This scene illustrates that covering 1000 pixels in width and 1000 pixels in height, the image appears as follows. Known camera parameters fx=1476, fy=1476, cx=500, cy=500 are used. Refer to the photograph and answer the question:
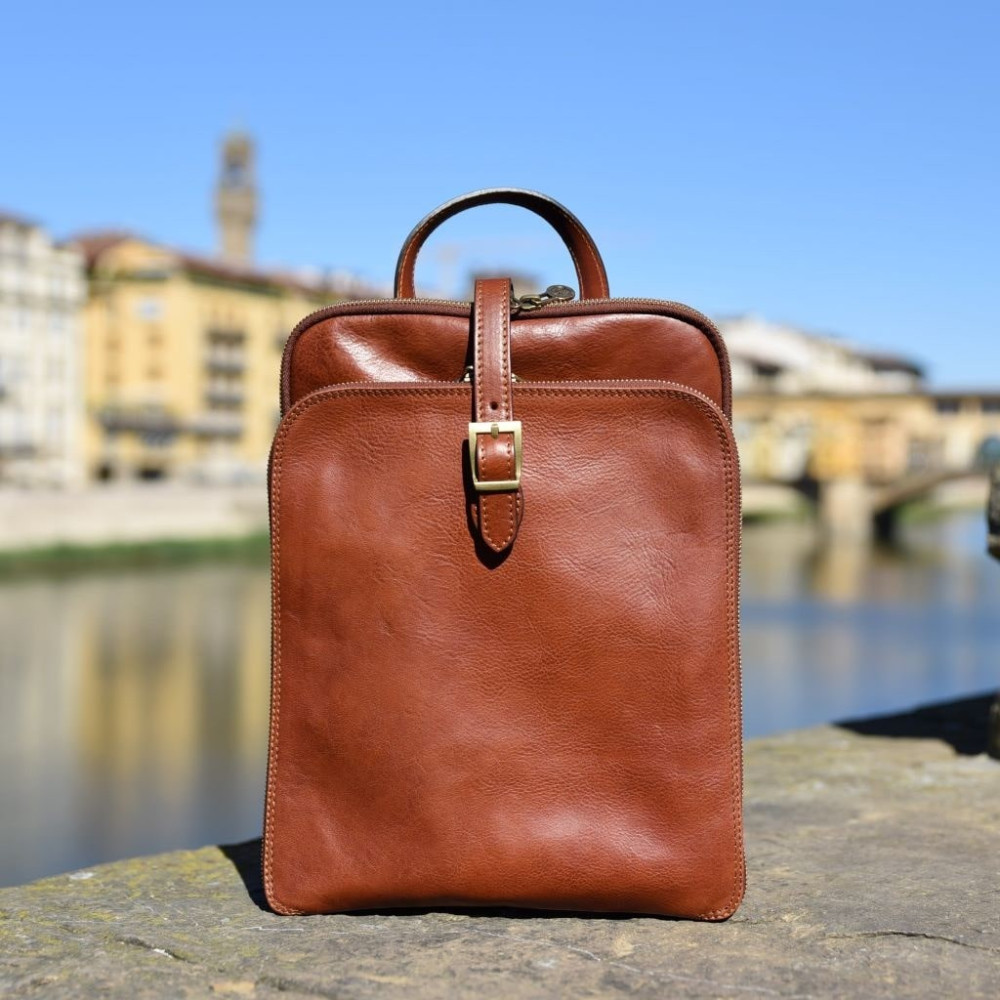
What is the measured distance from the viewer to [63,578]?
26891 mm

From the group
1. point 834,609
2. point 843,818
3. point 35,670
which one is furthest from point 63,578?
point 843,818

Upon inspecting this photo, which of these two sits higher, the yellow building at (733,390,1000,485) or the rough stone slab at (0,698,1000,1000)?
the rough stone slab at (0,698,1000,1000)

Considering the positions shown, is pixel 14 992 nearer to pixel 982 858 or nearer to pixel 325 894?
pixel 325 894

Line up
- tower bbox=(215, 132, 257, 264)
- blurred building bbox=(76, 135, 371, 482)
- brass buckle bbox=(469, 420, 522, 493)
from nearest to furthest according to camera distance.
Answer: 1. brass buckle bbox=(469, 420, 522, 493)
2. blurred building bbox=(76, 135, 371, 482)
3. tower bbox=(215, 132, 257, 264)

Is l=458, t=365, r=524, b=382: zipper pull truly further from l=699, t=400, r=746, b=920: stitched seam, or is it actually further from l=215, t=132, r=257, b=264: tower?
l=215, t=132, r=257, b=264: tower

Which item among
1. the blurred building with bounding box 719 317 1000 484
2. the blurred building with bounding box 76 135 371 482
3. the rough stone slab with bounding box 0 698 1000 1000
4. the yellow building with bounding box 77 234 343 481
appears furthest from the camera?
the blurred building with bounding box 719 317 1000 484

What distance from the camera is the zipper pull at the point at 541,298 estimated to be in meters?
1.84

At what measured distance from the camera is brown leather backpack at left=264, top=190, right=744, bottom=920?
5.84 ft

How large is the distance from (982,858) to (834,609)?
21.9m

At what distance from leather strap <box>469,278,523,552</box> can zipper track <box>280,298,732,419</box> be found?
4cm

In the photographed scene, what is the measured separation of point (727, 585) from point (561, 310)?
394mm

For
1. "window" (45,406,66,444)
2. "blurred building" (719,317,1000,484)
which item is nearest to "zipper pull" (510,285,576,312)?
"window" (45,406,66,444)

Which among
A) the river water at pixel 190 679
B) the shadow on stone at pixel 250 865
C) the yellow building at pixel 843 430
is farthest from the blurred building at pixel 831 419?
the shadow on stone at pixel 250 865

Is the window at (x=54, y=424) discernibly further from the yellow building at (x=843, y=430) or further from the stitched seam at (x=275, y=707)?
the stitched seam at (x=275, y=707)
